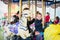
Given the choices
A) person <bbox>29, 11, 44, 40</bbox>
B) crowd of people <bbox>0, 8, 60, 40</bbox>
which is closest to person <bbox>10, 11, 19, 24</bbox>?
crowd of people <bbox>0, 8, 60, 40</bbox>

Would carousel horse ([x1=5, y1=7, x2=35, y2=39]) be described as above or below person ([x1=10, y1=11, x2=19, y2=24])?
below

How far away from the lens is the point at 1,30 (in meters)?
1.76

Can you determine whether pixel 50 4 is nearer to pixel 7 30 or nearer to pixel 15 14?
pixel 15 14

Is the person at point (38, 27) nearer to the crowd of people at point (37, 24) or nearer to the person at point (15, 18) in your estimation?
the crowd of people at point (37, 24)

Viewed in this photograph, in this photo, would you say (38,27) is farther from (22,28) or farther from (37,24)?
(22,28)

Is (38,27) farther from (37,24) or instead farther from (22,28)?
(22,28)

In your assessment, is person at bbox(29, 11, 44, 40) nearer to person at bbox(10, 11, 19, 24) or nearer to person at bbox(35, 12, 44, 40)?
person at bbox(35, 12, 44, 40)

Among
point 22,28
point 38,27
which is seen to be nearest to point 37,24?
point 38,27

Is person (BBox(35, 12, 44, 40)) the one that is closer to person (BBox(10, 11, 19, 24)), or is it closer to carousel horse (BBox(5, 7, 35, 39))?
carousel horse (BBox(5, 7, 35, 39))

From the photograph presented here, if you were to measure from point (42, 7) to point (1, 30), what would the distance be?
1.58 feet

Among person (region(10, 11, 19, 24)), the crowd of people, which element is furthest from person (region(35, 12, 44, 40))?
person (region(10, 11, 19, 24))

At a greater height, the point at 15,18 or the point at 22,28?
the point at 15,18

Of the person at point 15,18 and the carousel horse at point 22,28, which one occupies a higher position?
the person at point 15,18

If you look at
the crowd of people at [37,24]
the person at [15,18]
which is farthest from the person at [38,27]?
the person at [15,18]
